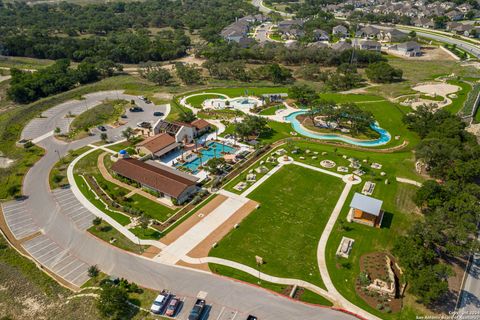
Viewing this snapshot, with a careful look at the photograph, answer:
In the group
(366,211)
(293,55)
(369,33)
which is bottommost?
(366,211)

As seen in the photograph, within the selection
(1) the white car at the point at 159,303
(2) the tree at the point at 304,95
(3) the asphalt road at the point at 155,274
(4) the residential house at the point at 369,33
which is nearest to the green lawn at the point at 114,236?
(3) the asphalt road at the point at 155,274

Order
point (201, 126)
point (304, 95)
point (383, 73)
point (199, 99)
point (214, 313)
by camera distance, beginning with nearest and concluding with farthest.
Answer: point (214, 313), point (201, 126), point (304, 95), point (199, 99), point (383, 73)

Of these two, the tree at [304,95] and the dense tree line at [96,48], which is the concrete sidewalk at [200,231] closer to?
the tree at [304,95]

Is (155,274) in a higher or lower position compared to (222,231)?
lower

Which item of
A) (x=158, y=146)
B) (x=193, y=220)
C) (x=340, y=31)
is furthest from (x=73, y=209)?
(x=340, y=31)

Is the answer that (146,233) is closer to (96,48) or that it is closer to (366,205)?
(366,205)

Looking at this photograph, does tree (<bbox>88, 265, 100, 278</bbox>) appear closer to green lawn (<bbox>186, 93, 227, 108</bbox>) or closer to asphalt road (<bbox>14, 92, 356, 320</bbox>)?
asphalt road (<bbox>14, 92, 356, 320</bbox>)

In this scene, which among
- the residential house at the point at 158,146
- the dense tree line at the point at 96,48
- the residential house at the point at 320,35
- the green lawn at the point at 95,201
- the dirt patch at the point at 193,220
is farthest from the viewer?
the residential house at the point at 320,35
